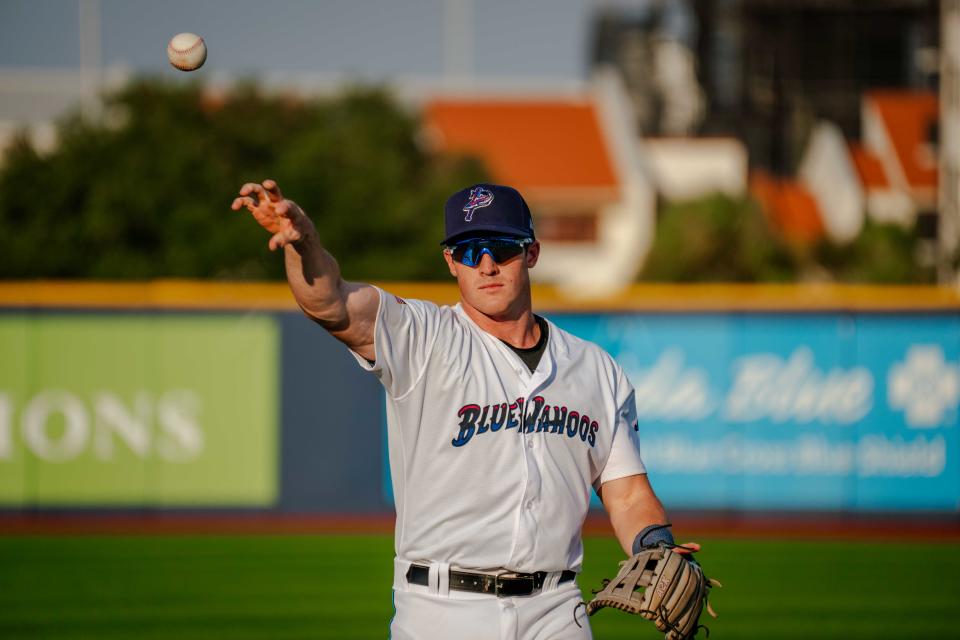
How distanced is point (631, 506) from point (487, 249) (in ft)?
3.08

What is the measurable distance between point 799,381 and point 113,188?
1828 centimetres

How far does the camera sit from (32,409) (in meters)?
13.0

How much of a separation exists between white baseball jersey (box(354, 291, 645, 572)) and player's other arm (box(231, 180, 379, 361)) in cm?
12

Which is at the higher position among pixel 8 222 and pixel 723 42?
pixel 723 42

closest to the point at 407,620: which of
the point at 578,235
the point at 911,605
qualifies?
the point at 911,605

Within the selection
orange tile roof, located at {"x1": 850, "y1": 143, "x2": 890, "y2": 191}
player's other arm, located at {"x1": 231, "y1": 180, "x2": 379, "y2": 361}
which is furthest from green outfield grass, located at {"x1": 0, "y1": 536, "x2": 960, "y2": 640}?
orange tile roof, located at {"x1": 850, "y1": 143, "x2": 890, "y2": 191}

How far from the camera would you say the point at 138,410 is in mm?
13094

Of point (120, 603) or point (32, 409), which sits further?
Answer: point (32, 409)

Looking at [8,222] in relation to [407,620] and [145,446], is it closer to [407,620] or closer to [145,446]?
[145,446]

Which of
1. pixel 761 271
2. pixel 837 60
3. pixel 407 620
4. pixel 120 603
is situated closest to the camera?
pixel 407 620

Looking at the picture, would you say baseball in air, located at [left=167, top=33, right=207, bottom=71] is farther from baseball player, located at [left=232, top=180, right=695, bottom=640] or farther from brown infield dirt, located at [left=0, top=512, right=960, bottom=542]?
brown infield dirt, located at [left=0, top=512, right=960, bottom=542]

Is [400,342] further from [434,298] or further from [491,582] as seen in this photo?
[434,298]

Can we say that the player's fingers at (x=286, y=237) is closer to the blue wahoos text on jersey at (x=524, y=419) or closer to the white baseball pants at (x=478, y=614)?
the blue wahoos text on jersey at (x=524, y=419)

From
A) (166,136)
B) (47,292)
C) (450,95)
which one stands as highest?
(450,95)
